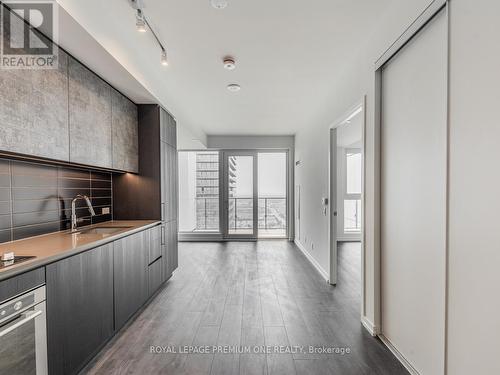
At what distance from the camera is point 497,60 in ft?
3.72

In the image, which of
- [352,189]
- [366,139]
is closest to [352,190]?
[352,189]

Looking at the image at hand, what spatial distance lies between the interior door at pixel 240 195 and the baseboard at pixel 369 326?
399 centimetres

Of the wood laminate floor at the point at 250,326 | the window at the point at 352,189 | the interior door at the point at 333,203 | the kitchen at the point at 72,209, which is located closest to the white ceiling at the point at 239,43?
the kitchen at the point at 72,209

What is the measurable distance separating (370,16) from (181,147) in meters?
5.02

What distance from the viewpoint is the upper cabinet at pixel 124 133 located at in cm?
279

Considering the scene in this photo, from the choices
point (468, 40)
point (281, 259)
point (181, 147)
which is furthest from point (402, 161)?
point (181, 147)

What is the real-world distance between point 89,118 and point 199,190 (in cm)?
413

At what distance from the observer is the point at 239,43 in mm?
2355

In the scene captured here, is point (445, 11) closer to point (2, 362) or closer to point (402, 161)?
point (402, 161)

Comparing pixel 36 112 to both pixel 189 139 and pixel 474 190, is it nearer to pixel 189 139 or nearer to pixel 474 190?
pixel 474 190

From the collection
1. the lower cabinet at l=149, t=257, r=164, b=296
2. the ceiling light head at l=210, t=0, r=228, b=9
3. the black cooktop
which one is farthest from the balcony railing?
the black cooktop

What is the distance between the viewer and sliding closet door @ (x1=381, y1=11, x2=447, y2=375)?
1.53 meters

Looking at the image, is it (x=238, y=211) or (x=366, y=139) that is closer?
(x=366, y=139)

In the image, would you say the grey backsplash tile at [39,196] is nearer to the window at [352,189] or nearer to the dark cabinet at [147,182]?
the dark cabinet at [147,182]
